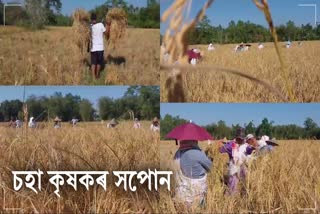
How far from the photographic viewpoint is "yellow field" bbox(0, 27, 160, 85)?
2783 millimetres

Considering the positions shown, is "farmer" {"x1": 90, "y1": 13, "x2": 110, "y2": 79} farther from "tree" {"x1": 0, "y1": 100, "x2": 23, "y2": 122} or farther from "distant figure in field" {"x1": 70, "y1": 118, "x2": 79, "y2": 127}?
"tree" {"x1": 0, "y1": 100, "x2": 23, "y2": 122}

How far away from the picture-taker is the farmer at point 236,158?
2.67 metres

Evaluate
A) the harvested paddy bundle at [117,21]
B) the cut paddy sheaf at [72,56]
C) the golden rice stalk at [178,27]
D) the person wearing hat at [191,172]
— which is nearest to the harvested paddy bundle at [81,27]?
the cut paddy sheaf at [72,56]

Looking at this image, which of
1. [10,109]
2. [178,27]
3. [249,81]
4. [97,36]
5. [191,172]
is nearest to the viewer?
[178,27]

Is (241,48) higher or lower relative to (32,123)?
higher

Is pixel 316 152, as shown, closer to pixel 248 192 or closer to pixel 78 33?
pixel 248 192

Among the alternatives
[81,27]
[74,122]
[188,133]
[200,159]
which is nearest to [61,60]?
[81,27]

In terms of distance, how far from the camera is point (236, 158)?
279 centimetres

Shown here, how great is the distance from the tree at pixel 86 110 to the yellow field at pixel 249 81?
1.60 ft

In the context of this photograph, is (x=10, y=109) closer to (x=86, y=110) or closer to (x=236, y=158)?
(x=86, y=110)

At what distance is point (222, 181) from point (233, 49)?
2.24 feet

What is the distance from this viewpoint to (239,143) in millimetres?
2859

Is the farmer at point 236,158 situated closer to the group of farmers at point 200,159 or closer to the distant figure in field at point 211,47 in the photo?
the group of farmers at point 200,159

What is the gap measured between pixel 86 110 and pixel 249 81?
839 mm
